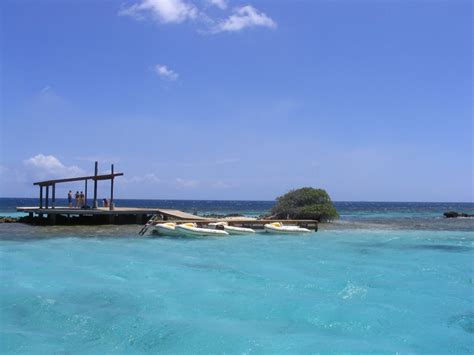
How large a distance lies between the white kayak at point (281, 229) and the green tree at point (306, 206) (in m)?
A: 9.31

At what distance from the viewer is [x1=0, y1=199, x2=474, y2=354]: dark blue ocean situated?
31.1 ft

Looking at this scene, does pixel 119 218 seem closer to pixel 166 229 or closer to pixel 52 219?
pixel 52 219

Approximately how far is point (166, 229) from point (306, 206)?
16.7m

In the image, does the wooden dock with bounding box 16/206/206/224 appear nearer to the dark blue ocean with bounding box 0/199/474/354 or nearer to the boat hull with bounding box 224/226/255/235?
the boat hull with bounding box 224/226/255/235

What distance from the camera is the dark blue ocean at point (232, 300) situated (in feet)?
31.1

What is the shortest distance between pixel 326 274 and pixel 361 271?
155 cm

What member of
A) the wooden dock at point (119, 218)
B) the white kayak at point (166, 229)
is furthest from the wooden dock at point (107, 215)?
the white kayak at point (166, 229)

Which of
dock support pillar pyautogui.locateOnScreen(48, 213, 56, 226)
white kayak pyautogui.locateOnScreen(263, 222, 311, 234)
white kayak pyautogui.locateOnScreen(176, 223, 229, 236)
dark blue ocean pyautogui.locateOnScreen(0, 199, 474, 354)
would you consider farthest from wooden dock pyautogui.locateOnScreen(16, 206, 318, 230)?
dark blue ocean pyautogui.locateOnScreen(0, 199, 474, 354)

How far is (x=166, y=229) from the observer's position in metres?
27.7

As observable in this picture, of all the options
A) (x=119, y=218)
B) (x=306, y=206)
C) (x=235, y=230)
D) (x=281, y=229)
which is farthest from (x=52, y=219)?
(x=306, y=206)

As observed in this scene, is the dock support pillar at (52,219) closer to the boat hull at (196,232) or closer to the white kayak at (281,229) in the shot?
the boat hull at (196,232)

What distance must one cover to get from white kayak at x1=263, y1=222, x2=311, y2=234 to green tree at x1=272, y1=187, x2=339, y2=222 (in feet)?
30.5

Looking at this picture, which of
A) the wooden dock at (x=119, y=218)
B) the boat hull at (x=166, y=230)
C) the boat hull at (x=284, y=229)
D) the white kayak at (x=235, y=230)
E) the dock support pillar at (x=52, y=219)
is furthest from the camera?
the dock support pillar at (x=52, y=219)

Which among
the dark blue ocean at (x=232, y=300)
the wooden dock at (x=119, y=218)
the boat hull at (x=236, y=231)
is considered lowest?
the dark blue ocean at (x=232, y=300)
